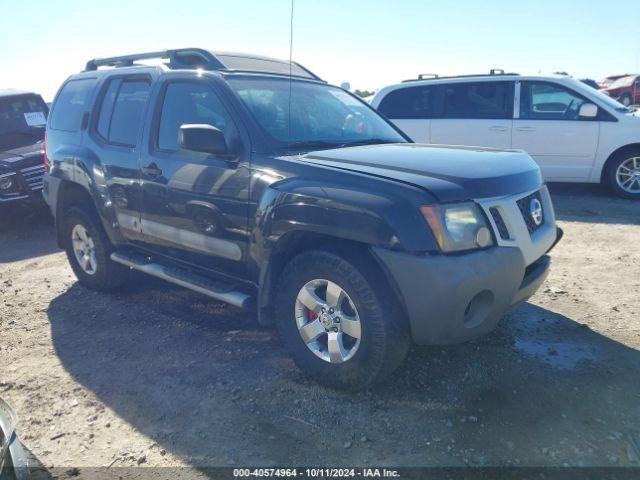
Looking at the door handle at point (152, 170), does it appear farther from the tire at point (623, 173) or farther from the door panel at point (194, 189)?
the tire at point (623, 173)

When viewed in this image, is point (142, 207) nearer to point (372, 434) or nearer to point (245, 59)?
point (245, 59)

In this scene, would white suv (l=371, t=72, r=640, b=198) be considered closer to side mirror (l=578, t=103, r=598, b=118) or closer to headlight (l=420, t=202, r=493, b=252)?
side mirror (l=578, t=103, r=598, b=118)

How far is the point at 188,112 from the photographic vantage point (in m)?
3.77

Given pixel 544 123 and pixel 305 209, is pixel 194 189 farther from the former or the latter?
pixel 544 123

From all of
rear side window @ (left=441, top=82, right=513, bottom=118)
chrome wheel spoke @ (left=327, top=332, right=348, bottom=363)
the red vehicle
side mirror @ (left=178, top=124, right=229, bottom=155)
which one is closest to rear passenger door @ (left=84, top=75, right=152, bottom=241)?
side mirror @ (left=178, top=124, right=229, bottom=155)

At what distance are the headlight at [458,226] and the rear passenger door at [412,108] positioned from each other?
6147 millimetres

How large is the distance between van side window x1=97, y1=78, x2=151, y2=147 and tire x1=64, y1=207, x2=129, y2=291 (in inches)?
31.1

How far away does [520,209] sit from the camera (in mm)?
2975

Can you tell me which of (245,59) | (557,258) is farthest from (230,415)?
(557,258)

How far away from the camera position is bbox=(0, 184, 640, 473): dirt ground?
257 cm

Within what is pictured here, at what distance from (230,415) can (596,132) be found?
702cm

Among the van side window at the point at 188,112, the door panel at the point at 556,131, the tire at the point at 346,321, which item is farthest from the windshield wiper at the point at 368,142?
the door panel at the point at 556,131

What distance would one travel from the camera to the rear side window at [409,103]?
28.4 feet

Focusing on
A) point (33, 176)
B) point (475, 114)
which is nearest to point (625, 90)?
point (475, 114)
